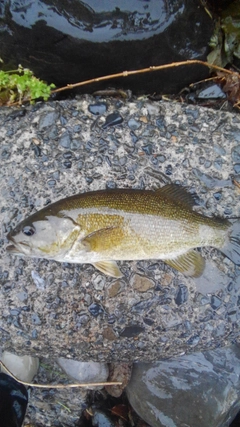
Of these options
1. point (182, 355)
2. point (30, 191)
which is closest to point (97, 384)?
point (182, 355)

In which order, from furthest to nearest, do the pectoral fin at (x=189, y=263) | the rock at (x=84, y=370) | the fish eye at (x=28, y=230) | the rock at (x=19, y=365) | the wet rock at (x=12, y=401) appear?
1. the wet rock at (x=12, y=401)
2. the rock at (x=19, y=365)
3. the rock at (x=84, y=370)
4. the pectoral fin at (x=189, y=263)
5. the fish eye at (x=28, y=230)

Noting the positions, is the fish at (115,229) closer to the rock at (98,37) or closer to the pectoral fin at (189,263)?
the pectoral fin at (189,263)

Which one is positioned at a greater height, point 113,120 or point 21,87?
point 21,87

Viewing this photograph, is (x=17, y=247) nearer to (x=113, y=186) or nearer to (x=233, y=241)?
(x=113, y=186)

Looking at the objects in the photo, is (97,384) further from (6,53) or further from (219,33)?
(219,33)

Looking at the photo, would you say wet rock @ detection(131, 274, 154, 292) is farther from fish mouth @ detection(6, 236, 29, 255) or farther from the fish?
fish mouth @ detection(6, 236, 29, 255)

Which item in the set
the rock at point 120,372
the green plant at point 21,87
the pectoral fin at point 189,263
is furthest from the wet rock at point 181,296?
the green plant at point 21,87

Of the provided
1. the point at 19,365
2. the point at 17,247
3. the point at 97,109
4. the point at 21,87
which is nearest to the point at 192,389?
the point at 19,365
